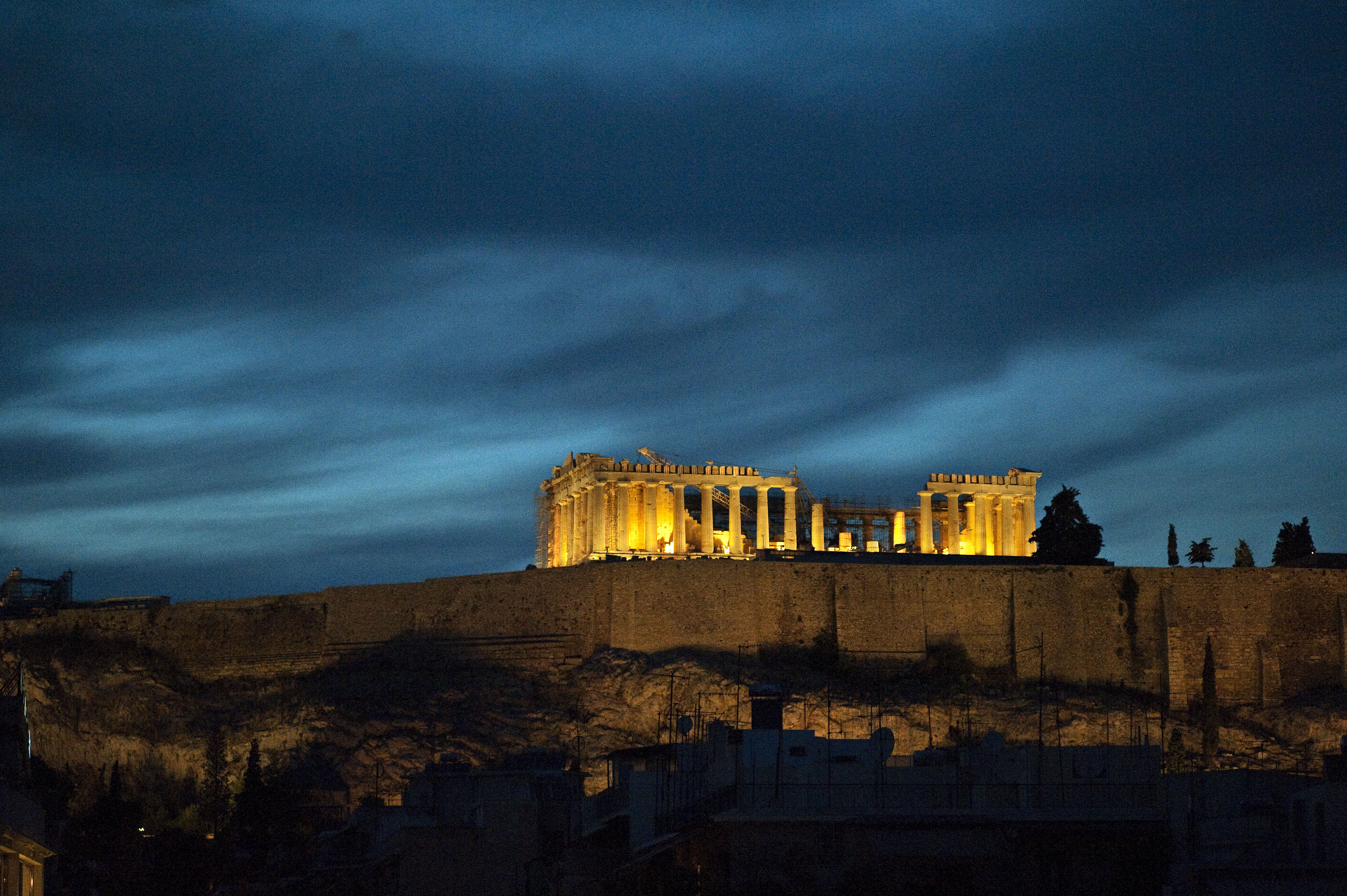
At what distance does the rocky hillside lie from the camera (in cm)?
5353

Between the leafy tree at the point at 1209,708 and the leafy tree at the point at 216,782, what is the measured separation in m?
24.5

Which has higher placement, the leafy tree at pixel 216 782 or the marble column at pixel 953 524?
the marble column at pixel 953 524

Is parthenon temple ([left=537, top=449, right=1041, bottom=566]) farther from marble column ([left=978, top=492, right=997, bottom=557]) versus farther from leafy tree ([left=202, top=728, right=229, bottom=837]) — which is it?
leafy tree ([left=202, top=728, right=229, bottom=837])

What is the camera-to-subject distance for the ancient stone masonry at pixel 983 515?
73625mm

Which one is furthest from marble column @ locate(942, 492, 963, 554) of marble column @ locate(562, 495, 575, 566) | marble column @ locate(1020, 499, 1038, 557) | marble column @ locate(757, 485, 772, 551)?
marble column @ locate(562, 495, 575, 566)

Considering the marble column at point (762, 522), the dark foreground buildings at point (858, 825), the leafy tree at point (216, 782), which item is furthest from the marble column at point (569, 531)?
the dark foreground buildings at point (858, 825)

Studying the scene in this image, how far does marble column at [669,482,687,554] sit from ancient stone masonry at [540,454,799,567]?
0.08 feet

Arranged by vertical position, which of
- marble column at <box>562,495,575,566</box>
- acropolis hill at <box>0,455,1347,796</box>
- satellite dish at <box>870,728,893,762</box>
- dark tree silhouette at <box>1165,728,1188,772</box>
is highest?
marble column at <box>562,495,575,566</box>

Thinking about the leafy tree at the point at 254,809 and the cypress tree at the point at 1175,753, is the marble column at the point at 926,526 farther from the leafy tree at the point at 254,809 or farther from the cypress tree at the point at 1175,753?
the leafy tree at the point at 254,809

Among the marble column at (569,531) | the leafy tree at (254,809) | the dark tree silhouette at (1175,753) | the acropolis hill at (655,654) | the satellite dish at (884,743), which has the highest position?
the marble column at (569,531)

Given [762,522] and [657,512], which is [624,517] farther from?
[762,522]

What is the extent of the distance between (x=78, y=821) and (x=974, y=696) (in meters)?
23.1

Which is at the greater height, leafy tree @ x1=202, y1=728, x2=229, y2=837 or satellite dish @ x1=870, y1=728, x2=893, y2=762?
satellite dish @ x1=870, y1=728, x2=893, y2=762

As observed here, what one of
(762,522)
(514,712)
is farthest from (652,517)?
(514,712)
